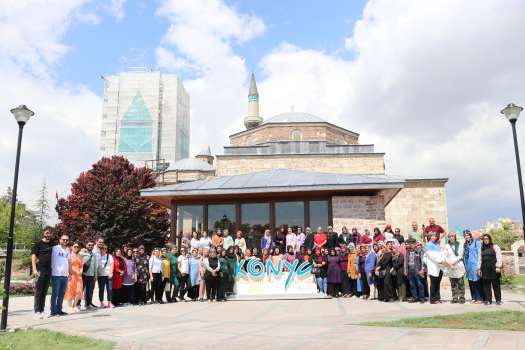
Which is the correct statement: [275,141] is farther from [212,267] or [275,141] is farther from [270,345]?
[270,345]

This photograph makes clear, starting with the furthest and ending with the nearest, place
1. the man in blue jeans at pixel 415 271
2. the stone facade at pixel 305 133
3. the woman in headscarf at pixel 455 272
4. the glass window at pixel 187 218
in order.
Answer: the stone facade at pixel 305 133, the glass window at pixel 187 218, the man in blue jeans at pixel 415 271, the woman in headscarf at pixel 455 272

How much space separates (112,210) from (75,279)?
19.9 metres

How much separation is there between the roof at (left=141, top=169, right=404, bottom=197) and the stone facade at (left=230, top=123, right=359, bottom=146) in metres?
23.1

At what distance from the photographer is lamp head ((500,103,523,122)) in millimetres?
10289

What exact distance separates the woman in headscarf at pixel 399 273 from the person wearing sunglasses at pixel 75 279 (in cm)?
728

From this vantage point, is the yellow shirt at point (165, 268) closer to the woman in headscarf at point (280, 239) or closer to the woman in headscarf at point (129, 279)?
the woman in headscarf at point (129, 279)

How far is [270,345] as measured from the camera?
5375mm

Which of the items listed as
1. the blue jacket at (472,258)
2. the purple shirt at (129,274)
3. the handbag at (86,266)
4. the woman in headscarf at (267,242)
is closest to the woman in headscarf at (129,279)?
the purple shirt at (129,274)

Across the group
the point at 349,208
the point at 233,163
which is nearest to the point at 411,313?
the point at 349,208

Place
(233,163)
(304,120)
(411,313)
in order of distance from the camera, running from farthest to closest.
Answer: (304,120)
(233,163)
(411,313)

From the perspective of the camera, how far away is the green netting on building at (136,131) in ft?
195

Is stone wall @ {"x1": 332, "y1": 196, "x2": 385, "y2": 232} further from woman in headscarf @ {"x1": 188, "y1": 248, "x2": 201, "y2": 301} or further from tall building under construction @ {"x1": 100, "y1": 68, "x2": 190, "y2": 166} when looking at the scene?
tall building under construction @ {"x1": 100, "y1": 68, "x2": 190, "y2": 166}

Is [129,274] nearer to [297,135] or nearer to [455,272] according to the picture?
[455,272]

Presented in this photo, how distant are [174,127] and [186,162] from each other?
13474 mm
